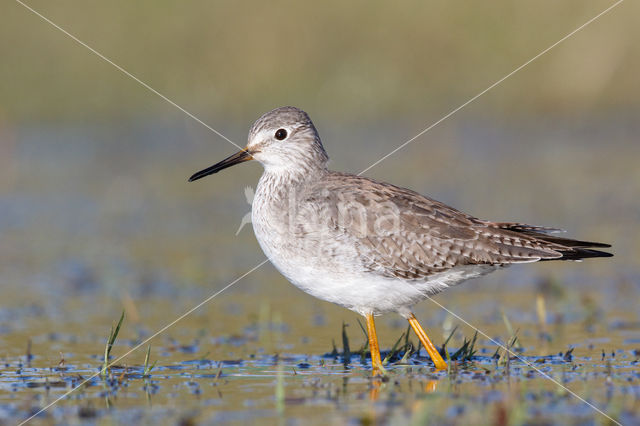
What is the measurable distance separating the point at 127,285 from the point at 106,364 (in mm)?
4447

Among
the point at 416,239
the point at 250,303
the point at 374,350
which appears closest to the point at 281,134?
the point at 416,239

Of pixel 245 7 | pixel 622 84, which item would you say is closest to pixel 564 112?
pixel 622 84

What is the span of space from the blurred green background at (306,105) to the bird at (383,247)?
19.7 feet

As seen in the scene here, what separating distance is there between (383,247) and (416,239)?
0.29m

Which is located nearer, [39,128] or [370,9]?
[39,128]

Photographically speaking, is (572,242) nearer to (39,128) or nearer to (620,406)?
(620,406)

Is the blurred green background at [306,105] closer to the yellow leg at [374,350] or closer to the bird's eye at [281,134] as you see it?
the bird's eye at [281,134]

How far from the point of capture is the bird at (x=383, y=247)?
7684 millimetres

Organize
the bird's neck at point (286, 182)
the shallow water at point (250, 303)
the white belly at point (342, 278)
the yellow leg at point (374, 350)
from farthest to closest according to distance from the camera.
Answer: the bird's neck at point (286, 182) < the white belly at point (342, 278) < the yellow leg at point (374, 350) < the shallow water at point (250, 303)

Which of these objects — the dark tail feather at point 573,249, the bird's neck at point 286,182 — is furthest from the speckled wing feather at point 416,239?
the bird's neck at point 286,182

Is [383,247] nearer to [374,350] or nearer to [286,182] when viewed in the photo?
[374,350]

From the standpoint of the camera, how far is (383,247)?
25.5 feet

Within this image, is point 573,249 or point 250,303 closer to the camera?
point 573,249

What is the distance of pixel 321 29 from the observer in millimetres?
21719
